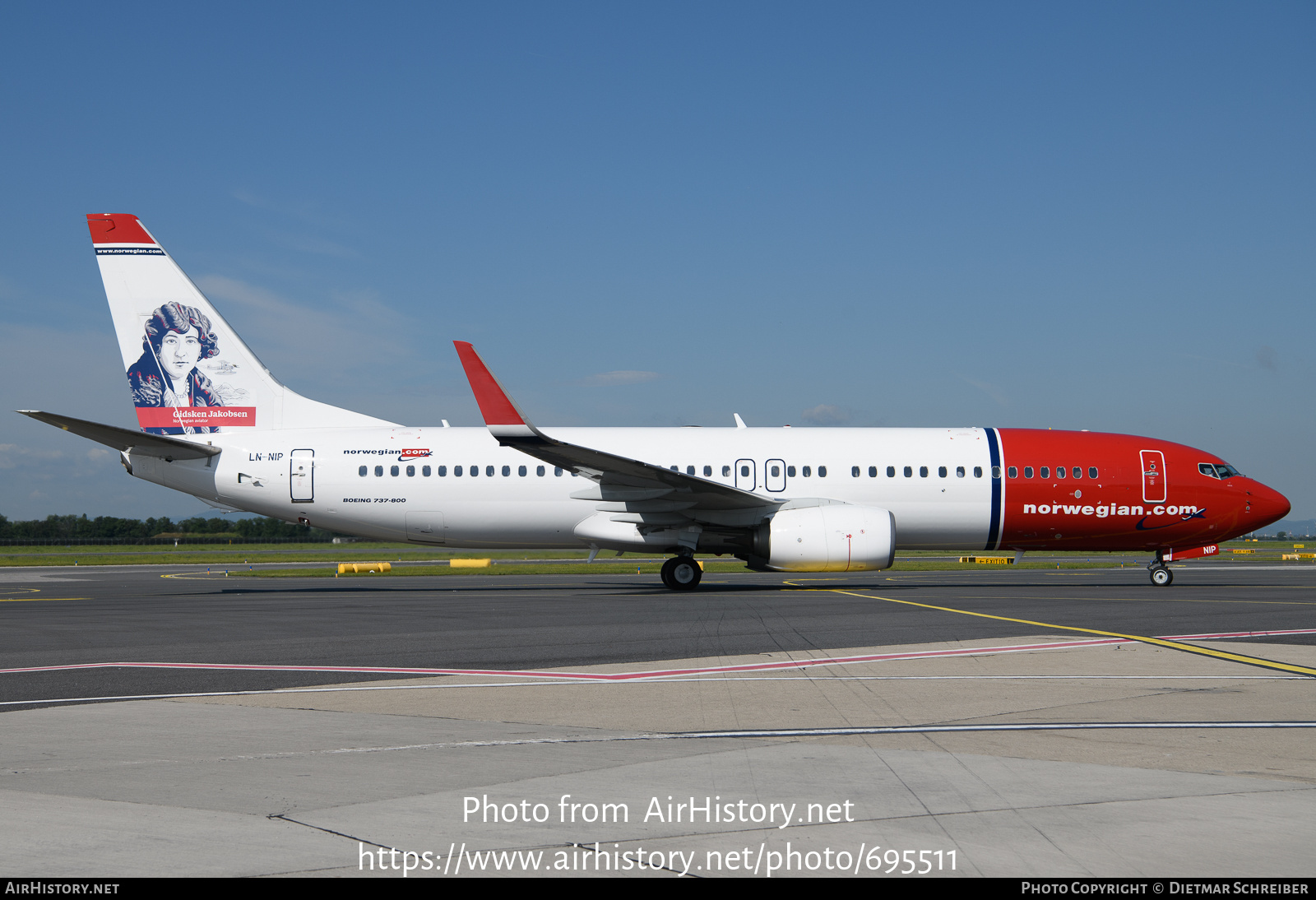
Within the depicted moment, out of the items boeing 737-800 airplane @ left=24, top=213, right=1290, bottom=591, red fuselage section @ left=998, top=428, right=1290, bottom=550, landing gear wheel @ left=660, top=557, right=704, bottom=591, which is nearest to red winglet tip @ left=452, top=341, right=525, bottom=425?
boeing 737-800 airplane @ left=24, top=213, right=1290, bottom=591

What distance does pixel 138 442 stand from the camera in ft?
72.4

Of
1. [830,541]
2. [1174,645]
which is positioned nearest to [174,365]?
[830,541]

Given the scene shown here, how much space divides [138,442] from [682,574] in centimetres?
1259

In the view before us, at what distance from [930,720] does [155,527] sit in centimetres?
10933

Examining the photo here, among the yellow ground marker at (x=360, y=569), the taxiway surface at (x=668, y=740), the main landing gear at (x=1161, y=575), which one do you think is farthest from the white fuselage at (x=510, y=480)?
the yellow ground marker at (x=360, y=569)

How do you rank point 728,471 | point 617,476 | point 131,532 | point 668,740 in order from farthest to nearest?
point 131,532
point 728,471
point 617,476
point 668,740

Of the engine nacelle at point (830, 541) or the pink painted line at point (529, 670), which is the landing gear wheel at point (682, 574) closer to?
the engine nacelle at point (830, 541)

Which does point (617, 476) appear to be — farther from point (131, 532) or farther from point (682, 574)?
point (131, 532)

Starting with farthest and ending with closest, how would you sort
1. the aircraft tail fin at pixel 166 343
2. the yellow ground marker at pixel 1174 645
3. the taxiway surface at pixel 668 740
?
1. the aircraft tail fin at pixel 166 343
2. the yellow ground marker at pixel 1174 645
3. the taxiway surface at pixel 668 740

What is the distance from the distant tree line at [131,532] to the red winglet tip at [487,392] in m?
69.5

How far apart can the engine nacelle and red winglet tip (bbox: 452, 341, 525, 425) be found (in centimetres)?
603

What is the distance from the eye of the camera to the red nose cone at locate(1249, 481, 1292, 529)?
23812 millimetres

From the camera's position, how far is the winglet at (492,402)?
1941cm

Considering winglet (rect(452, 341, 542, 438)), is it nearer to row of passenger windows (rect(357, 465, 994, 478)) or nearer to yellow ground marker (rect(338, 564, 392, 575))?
row of passenger windows (rect(357, 465, 994, 478))
